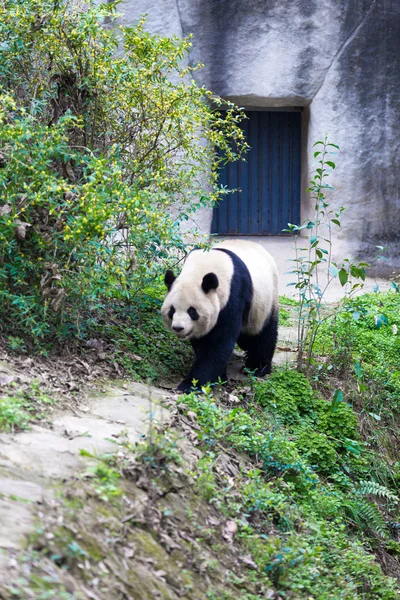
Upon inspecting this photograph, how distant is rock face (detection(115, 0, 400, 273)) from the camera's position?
11.8 m

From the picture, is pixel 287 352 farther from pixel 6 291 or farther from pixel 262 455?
pixel 6 291

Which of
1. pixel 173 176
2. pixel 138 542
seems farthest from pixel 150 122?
pixel 138 542

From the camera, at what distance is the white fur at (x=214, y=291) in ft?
21.3

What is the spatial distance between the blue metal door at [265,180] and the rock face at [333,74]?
0.48 meters

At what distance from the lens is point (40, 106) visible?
6.93 metres

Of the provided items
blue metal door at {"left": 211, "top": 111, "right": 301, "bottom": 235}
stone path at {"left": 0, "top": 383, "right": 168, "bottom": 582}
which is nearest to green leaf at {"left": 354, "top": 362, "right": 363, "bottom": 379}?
stone path at {"left": 0, "top": 383, "right": 168, "bottom": 582}

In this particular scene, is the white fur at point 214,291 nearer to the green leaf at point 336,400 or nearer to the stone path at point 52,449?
the stone path at point 52,449

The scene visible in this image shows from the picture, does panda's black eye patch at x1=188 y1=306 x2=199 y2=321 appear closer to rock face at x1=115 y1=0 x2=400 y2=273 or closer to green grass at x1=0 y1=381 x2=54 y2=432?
green grass at x1=0 y1=381 x2=54 y2=432

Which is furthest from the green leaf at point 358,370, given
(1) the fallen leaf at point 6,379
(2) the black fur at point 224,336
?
(1) the fallen leaf at point 6,379

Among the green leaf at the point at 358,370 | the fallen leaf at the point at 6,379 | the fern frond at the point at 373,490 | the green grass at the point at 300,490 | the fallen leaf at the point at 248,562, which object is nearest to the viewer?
the fallen leaf at the point at 248,562

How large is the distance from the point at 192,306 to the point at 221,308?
0.35m

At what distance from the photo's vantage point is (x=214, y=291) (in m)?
6.63

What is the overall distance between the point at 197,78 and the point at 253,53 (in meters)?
0.96

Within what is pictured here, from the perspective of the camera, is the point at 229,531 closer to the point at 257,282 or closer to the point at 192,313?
the point at 192,313
